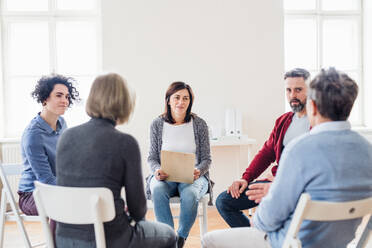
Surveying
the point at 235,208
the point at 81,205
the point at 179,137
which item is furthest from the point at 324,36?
the point at 81,205

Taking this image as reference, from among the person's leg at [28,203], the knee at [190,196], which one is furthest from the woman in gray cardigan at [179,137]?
the person's leg at [28,203]

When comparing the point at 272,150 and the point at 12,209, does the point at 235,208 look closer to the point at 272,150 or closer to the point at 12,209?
the point at 272,150

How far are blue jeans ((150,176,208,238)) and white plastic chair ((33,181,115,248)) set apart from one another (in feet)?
3.12

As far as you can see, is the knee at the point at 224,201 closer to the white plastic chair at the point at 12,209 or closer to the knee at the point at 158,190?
the knee at the point at 158,190

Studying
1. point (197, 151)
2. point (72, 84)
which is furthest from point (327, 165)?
point (72, 84)

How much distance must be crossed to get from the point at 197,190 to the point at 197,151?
0.40m

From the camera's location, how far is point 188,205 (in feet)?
7.18

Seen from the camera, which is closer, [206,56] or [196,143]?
[196,143]

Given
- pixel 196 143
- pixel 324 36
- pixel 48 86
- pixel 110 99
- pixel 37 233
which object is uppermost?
pixel 324 36

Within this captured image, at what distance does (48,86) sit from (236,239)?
1.70 meters

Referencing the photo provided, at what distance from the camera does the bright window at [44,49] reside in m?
4.34

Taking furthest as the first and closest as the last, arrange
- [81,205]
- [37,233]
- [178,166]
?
[37,233]
[178,166]
[81,205]

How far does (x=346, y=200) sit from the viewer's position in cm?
117

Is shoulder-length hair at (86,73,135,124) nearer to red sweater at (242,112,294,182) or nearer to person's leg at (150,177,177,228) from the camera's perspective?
person's leg at (150,177,177,228)
